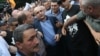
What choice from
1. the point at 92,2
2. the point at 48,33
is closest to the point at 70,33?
the point at 48,33

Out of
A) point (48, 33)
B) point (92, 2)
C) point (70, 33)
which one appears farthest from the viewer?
point (48, 33)

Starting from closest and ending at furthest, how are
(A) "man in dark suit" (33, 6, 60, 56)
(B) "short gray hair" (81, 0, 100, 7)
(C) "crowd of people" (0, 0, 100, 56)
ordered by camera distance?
(B) "short gray hair" (81, 0, 100, 7) → (C) "crowd of people" (0, 0, 100, 56) → (A) "man in dark suit" (33, 6, 60, 56)

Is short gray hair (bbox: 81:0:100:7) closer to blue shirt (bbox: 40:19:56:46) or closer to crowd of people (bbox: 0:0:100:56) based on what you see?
crowd of people (bbox: 0:0:100:56)

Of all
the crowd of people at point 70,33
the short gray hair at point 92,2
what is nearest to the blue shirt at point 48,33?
the crowd of people at point 70,33

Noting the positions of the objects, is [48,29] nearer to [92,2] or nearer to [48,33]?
[48,33]

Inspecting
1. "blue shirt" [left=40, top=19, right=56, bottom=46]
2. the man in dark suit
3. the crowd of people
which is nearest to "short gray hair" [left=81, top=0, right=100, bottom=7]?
the crowd of people

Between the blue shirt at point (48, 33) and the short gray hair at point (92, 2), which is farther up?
the short gray hair at point (92, 2)

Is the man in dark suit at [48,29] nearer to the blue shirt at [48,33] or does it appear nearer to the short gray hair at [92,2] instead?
the blue shirt at [48,33]

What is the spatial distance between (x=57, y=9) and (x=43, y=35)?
92 centimetres

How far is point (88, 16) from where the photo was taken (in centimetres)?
330

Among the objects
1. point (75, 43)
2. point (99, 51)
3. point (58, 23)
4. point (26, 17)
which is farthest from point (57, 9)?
point (99, 51)

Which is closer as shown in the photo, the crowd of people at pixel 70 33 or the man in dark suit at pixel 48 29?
the crowd of people at pixel 70 33

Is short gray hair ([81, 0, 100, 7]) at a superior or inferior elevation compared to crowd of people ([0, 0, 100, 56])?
superior

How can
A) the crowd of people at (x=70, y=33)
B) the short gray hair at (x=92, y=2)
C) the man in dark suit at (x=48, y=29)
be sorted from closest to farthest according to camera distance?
the short gray hair at (x=92, y=2) < the crowd of people at (x=70, y=33) < the man in dark suit at (x=48, y=29)
